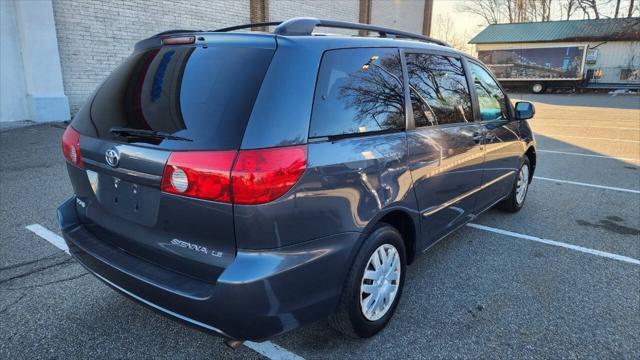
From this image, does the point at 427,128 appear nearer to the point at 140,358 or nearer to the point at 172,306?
the point at 172,306

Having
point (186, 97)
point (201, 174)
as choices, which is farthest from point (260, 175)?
point (186, 97)

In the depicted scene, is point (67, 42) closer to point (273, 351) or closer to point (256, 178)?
point (273, 351)

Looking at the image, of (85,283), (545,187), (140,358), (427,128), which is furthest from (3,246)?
(545,187)

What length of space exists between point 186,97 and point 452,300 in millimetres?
2320

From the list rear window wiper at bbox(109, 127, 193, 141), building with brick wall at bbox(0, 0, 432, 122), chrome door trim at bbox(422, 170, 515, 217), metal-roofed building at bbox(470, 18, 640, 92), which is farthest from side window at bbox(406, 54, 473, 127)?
metal-roofed building at bbox(470, 18, 640, 92)

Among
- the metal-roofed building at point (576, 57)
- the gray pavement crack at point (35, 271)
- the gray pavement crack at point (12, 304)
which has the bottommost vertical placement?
the gray pavement crack at point (12, 304)

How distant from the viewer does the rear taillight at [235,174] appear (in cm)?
188

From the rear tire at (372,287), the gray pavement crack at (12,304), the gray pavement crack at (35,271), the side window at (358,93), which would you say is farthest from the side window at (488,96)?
the gray pavement crack at (12,304)

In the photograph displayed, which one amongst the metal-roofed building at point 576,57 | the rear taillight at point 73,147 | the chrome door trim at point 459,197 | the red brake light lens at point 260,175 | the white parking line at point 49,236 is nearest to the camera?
the red brake light lens at point 260,175

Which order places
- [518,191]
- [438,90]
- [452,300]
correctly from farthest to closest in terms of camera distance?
1. [518,191]
2. [438,90]
3. [452,300]

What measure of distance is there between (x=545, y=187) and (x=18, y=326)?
21.5ft

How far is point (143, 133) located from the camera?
7.04ft

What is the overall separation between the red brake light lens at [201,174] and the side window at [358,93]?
0.47 m

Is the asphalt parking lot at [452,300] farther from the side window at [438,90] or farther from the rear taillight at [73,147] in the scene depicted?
the side window at [438,90]
